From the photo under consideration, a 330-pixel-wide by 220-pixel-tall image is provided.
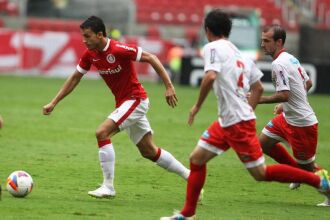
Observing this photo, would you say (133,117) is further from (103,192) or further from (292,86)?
(292,86)

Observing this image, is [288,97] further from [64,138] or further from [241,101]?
[64,138]

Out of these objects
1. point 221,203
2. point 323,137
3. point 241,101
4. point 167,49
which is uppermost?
point 241,101

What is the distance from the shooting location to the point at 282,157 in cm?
1061

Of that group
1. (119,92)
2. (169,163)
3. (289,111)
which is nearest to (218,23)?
(119,92)

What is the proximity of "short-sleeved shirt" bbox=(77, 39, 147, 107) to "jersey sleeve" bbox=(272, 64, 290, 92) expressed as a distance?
5.22ft

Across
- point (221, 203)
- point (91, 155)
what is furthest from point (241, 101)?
point (91, 155)

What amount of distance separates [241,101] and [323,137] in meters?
9.97

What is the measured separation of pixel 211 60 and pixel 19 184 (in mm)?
2724

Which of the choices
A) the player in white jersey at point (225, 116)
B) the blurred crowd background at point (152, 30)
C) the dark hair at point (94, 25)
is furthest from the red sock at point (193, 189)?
the blurred crowd background at point (152, 30)

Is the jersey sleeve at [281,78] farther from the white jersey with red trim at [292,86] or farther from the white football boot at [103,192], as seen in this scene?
the white football boot at [103,192]

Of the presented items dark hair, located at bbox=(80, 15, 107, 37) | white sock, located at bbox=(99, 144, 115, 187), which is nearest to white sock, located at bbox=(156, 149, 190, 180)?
white sock, located at bbox=(99, 144, 115, 187)

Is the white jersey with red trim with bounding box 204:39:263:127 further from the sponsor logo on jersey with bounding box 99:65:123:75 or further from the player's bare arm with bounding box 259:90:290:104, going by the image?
the sponsor logo on jersey with bounding box 99:65:123:75

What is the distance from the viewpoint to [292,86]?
32.9 feet

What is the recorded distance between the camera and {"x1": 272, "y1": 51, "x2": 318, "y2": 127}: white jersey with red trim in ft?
32.3
